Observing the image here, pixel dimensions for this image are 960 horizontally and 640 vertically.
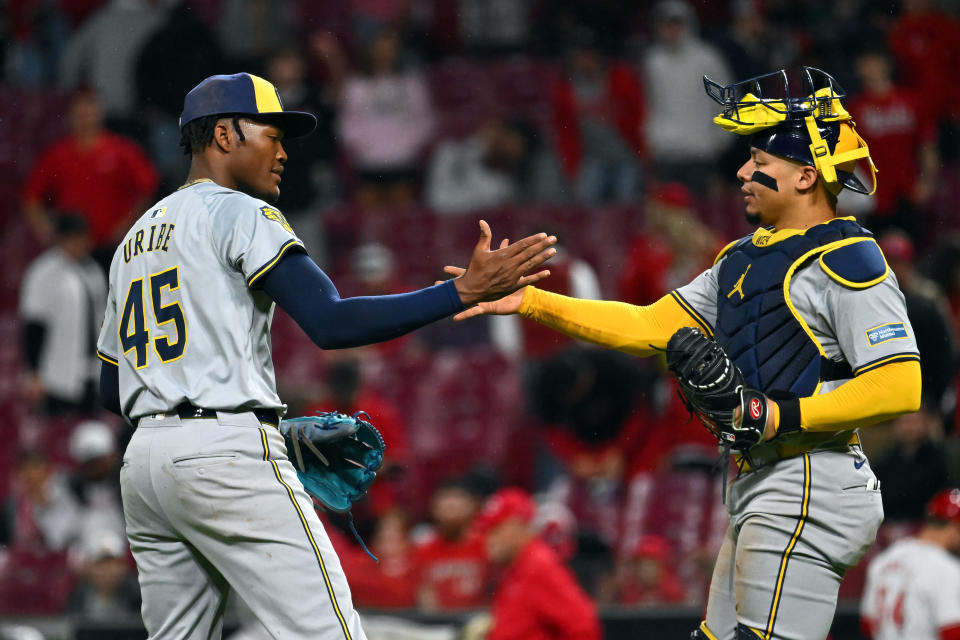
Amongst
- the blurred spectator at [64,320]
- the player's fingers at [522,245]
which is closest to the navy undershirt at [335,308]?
the player's fingers at [522,245]

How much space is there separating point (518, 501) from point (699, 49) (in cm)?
469

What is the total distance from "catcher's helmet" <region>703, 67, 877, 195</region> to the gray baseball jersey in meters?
1.45

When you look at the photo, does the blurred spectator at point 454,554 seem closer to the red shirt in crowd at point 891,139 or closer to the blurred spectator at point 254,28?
the red shirt in crowd at point 891,139

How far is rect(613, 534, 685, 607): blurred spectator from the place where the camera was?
316 inches

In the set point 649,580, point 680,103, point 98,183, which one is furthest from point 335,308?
point 680,103

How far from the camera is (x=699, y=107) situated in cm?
1094

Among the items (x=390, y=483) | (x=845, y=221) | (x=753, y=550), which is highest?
(x=845, y=221)

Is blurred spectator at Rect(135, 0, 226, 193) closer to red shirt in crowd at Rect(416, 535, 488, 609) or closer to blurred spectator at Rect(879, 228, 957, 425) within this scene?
red shirt in crowd at Rect(416, 535, 488, 609)

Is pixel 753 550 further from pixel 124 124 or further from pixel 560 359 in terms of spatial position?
pixel 124 124

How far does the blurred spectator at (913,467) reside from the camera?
25.2ft

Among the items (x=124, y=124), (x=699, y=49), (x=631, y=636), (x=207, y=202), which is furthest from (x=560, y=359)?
(x=207, y=202)

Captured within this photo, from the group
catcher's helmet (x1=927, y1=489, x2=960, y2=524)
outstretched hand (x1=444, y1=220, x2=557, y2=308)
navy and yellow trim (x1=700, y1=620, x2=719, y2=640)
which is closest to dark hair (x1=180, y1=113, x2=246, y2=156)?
outstretched hand (x1=444, y1=220, x2=557, y2=308)

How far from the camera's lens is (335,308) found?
3873mm

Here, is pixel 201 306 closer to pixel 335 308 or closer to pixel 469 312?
pixel 335 308
